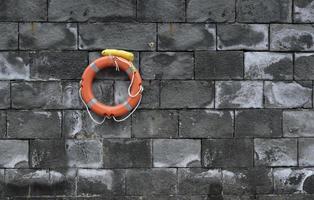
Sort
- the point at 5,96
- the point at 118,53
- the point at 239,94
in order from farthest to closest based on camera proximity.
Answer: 1. the point at 239,94
2. the point at 5,96
3. the point at 118,53

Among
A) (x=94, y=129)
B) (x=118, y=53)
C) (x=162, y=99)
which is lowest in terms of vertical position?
(x=94, y=129)

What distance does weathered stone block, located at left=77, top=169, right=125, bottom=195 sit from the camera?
5281 millimetres

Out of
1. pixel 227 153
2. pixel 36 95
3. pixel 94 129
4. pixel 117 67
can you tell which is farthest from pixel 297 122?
pixel 36 95

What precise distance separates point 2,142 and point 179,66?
1.92 m

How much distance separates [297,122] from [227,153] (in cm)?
78

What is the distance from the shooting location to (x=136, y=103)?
5.22 metres

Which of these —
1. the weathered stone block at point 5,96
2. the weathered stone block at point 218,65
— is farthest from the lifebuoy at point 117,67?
the weathered stone block at point 5,96

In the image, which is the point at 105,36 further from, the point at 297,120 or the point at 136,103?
the point at 297,120

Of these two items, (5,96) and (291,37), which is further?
(291,37)

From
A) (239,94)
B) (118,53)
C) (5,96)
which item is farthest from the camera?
(239,94)

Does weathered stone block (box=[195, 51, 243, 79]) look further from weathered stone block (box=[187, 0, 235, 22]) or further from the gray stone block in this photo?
weathered stone block (box=[187, 0, 235, 22])

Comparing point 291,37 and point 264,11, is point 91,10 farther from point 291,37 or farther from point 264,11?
point 291,37

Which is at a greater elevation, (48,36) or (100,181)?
(48,36)

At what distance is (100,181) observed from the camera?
529 cm
